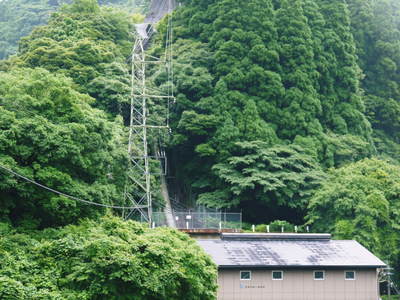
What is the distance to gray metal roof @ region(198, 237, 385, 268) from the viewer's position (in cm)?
2522

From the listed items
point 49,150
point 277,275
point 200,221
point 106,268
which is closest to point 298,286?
point 277,275

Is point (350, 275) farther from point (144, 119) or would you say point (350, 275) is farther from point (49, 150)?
point (49, 150)

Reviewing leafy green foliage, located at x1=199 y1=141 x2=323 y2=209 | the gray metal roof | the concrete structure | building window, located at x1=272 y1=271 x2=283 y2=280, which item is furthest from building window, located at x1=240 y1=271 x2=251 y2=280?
leafy green foliage, located at x1=199 y1=141 x2=323 y2=209

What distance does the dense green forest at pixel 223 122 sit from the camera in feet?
70.5

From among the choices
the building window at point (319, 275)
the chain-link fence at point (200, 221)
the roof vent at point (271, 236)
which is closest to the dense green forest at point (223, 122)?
the chain-link fence at point (200, 221)

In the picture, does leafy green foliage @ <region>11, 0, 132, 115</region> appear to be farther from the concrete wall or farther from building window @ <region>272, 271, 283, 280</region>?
building window @ <region>272, 271, 283, 280</region>

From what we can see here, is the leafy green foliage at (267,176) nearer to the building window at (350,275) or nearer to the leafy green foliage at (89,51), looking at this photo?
the leafy green foliage at (89,51)

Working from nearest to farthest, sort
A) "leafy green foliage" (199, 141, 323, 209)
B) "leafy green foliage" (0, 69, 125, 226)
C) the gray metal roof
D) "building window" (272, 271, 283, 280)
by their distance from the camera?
"leafy green foliage" (0, 69, 125, 226)
the gray metal roof
"building window" (272, 271, 283, 280)
"leafy green foliage" (199, 141, 323, 209)

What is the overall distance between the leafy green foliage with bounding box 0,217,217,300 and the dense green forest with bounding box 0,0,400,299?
0.10 m

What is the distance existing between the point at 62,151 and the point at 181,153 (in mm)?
19763

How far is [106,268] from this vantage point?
1619 cm

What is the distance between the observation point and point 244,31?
43406mm

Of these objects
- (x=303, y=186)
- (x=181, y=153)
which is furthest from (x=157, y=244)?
(x=181, y=153)

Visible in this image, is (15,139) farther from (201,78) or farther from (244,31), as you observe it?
(244,31)
